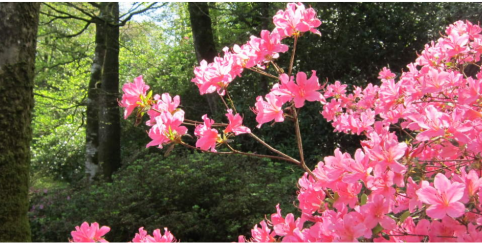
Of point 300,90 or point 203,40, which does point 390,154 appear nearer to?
point 300,90

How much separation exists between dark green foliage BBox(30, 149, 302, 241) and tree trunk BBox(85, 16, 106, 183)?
1648mm

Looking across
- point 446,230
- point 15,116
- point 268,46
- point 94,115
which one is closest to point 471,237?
point 446,230

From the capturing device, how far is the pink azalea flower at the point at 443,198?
903 mm

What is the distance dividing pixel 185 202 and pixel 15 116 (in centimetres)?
222

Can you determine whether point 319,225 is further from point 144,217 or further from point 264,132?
point 264,132

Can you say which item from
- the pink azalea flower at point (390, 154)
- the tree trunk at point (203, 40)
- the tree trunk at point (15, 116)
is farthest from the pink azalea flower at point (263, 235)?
the tree trunk at point (203, 40)

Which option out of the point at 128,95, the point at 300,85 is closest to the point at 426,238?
the point at 300,85

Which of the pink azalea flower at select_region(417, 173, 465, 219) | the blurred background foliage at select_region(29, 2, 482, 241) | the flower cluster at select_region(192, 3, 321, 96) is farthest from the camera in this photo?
the blurred background foliage at select_region(29, 2, 482, 241)

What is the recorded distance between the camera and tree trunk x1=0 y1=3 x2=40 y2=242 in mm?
2482

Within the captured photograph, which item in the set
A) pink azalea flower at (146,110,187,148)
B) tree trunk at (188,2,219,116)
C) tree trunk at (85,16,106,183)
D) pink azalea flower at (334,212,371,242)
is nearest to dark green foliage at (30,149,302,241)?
tree trunk at (85,16,106,183)

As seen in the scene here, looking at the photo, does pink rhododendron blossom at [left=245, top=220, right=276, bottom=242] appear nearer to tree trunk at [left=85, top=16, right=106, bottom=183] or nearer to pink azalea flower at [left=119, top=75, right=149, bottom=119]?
pink azalea flower at [left=119, top=75, right=149, bottom=119]

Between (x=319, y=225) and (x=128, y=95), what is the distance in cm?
69

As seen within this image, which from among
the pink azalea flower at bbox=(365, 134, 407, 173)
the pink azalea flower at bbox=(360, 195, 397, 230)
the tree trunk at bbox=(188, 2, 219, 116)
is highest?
the tree trunk at bbox=(188, 2, 219, 116)

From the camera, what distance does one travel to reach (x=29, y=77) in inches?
105
